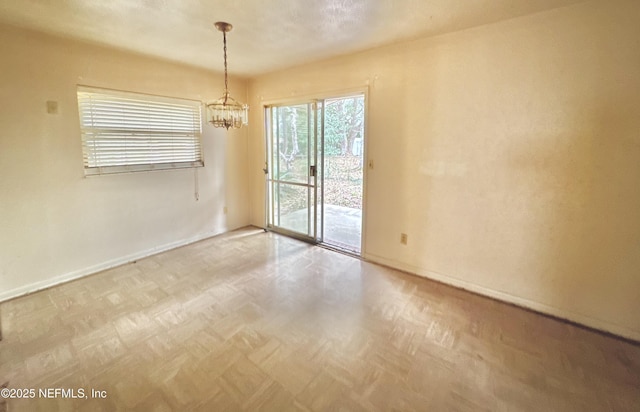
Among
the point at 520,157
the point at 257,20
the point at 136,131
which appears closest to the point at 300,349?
the point at 520,157

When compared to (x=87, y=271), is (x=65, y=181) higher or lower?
higher

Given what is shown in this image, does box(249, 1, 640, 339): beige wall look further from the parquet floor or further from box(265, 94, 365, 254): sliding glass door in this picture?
box(265, 94, 365, 254): sliding glass door

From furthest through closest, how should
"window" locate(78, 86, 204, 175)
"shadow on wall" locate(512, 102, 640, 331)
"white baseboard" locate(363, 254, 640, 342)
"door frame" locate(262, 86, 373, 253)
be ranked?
"door frame" locate(262, 86, 373, 253)
"window" locate(78, 86, 204, 175)
"white baseboard" locate(363, 254, 640, 342)
"shadow on wall" locate(512, 102, 640, 331)

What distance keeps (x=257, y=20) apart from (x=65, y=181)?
2.44 metres

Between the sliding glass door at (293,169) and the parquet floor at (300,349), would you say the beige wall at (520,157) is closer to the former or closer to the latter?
the parquet floor at (300,349)

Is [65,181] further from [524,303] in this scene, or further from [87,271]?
[524,303]

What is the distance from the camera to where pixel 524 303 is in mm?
2631

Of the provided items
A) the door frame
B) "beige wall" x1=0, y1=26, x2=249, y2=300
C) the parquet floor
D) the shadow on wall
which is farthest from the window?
the shadow on wall

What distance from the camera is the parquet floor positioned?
1.70 meters

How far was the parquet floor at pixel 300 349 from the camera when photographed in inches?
67.1

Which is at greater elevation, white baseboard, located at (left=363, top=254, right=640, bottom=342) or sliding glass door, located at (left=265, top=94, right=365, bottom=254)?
sliding glass door, located at (left=265, top=94, right=365, bottom=254)

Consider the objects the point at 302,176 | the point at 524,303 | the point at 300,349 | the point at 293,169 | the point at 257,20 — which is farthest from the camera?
the point at 293,169

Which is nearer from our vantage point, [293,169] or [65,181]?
[65,181]

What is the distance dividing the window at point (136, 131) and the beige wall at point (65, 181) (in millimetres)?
96
